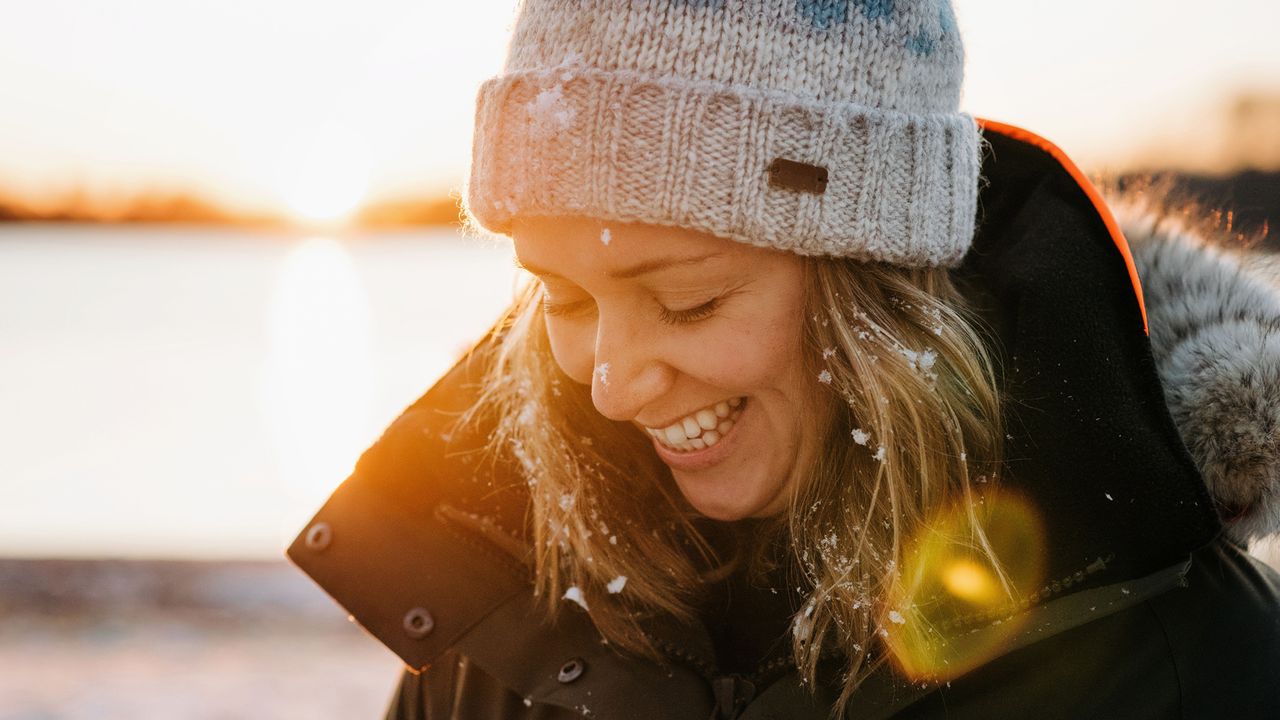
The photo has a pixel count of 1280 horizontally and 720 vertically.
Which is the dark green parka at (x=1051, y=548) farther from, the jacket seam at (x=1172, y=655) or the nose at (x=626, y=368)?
the nose at (x=626, y=368)

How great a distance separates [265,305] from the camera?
67.2ft

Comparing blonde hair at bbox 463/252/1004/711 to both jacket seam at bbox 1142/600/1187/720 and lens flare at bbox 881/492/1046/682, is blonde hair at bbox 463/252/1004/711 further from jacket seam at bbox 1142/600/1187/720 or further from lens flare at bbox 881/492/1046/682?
jacket seam at bbox 1142/600/1187/720

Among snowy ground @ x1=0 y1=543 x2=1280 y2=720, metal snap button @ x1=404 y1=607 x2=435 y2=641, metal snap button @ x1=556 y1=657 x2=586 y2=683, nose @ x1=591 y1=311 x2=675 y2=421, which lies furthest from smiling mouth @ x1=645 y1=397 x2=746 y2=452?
snowy ground @ x1=0 y1=543 x2=1280 y2=720

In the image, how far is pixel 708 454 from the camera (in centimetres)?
170

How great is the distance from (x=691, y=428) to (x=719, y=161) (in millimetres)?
446

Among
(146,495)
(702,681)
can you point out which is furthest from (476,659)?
(146,495)

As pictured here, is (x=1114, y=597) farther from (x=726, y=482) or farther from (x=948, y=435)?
(x=726, y=482)

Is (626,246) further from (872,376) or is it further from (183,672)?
(183,672)

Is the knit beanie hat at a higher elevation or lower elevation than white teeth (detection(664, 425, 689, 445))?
higher

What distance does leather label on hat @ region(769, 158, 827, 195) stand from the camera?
150cm

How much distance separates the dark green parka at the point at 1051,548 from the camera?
145cm

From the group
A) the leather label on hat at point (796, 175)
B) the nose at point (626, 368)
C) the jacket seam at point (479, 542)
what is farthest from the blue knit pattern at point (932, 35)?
the jacket seam at point (479, 542)

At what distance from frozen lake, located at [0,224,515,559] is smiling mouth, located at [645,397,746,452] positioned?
0.56m

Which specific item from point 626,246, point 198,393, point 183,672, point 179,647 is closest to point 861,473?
point 626,246
